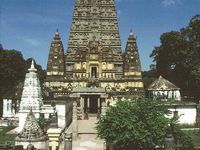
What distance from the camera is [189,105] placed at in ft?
137

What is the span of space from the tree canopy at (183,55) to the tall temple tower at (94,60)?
8.33 metres

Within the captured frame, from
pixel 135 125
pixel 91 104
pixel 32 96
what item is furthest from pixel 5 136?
pixel 91 104

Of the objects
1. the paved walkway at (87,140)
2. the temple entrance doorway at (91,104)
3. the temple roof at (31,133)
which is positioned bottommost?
the paved walkway at (87,140)

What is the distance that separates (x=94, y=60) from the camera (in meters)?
53.8

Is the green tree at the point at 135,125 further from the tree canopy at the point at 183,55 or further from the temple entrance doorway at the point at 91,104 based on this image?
the tree canopy at the point at 183,55

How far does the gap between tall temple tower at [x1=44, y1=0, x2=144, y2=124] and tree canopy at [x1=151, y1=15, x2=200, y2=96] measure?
27.3 ft

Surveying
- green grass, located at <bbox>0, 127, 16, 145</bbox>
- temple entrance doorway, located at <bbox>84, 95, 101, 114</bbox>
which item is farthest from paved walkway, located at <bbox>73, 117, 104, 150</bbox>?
temple entrance doorway, located at <bbox>84, 95, 101, 114</bbox>

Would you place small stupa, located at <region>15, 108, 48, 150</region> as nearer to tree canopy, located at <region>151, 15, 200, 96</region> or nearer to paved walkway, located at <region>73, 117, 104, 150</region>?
paved walkway, located at <region>73, 117, 104, 150</region>

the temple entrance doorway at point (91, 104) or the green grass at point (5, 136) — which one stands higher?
the temple entrance doorway at point (91, 104)

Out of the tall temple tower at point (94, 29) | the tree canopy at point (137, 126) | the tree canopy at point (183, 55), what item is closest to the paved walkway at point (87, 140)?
the tree canopy at point (137, 126)

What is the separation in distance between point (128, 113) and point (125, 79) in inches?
1153

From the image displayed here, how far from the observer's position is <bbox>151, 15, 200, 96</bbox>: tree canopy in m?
58.0

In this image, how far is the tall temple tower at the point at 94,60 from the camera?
5259cm

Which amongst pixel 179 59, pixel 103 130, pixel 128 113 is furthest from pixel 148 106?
pixel 179 59
